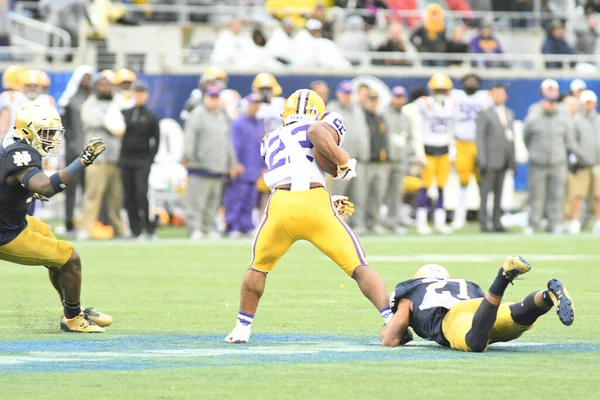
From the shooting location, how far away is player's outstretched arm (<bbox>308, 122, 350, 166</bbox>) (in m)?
8.36

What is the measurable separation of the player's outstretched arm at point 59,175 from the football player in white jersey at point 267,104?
40.1 feet

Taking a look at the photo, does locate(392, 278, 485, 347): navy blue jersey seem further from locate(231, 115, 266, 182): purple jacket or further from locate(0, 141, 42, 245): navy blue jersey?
locate(231, 115, 266, 182): purple jacket

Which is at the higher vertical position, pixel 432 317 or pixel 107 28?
pixel 107 28

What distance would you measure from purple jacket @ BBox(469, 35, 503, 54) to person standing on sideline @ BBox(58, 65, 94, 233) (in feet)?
28.2

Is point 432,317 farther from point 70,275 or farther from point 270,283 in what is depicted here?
point 270,283

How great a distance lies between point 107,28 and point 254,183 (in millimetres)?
5330

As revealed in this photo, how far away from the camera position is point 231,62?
77.6 feet

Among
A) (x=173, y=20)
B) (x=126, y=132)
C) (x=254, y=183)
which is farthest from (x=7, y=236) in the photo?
(x=173, y=20)

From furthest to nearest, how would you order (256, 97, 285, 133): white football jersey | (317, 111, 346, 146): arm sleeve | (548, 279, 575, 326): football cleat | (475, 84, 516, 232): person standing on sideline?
(475, 84, 516, 232): person standing on sideline, (256, 97, 285, 133): white football jersey, (317, 111, 346, 146): arm sleeve, (548, 279, 575, 326): football cleat

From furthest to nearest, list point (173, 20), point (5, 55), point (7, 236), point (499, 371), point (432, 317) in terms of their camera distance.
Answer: point (173, 20) < point (5, 55) < point (7, 236) < point (432, 317) < point (499, 371)

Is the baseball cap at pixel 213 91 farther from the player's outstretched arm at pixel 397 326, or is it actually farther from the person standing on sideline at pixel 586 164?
the player's outstretched arm at pixel 397 326

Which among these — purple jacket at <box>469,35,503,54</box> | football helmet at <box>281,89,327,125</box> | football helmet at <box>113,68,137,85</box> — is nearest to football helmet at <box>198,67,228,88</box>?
football helmet at <box>113,68,137,85</box>

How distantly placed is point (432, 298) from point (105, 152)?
11.5 meters

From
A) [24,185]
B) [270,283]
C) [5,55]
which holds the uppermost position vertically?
[5,55]
